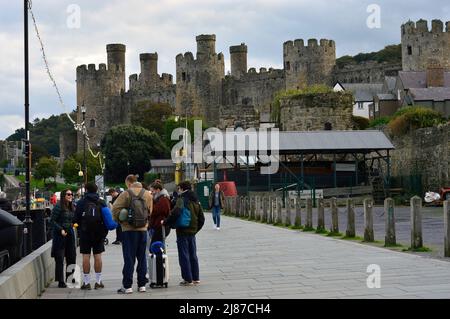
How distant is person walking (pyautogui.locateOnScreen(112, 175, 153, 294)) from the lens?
12133 millimetres

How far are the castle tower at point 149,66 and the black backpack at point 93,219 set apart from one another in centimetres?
12002

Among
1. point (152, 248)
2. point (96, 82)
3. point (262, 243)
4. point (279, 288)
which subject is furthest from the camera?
point (96, 82)

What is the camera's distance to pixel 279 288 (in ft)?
37.9

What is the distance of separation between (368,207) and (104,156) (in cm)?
8108

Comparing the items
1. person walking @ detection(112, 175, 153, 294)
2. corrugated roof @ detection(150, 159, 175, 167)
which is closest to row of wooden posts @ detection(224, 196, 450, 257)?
person walking @ detection(112, 175, 153, 294)

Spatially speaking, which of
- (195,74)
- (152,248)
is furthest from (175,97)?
(152,248)

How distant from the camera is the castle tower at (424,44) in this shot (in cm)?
9094

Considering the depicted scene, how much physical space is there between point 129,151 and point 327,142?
181 feet

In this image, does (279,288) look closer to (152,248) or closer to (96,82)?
(152,248)

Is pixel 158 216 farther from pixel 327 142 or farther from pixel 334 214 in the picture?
pixel 327 142

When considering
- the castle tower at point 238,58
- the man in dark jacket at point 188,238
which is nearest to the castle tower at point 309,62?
the castle tower at point 238,58

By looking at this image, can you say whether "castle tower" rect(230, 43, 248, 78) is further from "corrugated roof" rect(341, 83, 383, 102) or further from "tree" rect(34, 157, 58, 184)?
"tree" rect(34, 157, 58, 184)

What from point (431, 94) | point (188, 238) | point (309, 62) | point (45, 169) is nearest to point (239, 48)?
point (309, 62)

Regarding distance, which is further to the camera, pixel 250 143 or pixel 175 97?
pixel 175 97
